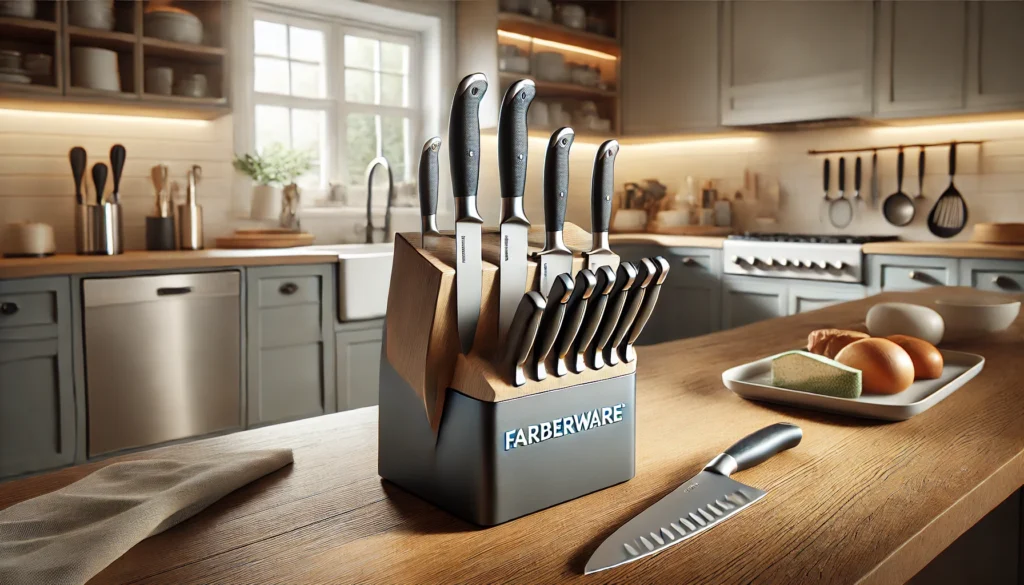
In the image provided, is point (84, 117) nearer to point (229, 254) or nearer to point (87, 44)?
point (87, 44)

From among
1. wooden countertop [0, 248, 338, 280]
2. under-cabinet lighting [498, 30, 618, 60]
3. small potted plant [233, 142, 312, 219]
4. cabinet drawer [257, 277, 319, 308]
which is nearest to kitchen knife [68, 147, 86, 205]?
wooden countertop [0, 248, 338, 280]

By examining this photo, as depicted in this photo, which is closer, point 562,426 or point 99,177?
point 562,426

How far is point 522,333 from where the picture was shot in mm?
662

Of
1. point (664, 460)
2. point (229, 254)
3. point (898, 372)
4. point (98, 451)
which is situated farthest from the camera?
point (229, 254)

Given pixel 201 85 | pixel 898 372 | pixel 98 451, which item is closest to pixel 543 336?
pixel 898 372

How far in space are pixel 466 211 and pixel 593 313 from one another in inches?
5.9

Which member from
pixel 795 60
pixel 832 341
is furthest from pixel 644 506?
pixel 795 60

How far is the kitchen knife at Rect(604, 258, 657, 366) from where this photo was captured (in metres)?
0.72

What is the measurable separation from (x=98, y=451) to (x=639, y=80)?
386cm

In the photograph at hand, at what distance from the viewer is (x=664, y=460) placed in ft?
2.78

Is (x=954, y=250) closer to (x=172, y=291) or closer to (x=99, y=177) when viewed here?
(x=172, y=291)

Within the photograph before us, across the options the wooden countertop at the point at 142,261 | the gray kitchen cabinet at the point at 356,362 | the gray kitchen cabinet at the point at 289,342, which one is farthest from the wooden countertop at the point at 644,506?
the gray kitchen cabinet at the point at 356,362

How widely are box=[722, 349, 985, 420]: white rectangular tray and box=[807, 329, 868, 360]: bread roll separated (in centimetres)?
10

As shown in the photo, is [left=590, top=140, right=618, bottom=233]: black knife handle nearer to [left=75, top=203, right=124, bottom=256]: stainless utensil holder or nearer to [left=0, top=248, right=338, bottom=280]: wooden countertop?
[left=0, top=248, right=338, bottom=280]: wooden countertop
